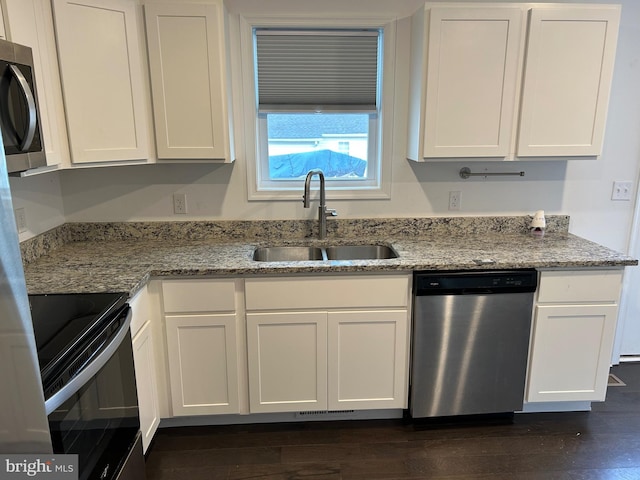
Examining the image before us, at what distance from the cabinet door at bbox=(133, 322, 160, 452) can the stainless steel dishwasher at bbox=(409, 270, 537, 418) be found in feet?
4.12

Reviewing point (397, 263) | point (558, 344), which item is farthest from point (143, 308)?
point (558, 344)

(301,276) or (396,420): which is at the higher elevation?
(301,276)

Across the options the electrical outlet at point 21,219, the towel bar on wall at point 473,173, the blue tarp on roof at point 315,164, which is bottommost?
the electrical outlet at point 21,219

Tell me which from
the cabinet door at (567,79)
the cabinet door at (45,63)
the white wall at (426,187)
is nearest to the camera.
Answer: the cabinet door at (45,63)

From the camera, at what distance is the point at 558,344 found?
2340 millimetres

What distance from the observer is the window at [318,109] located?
257 centimetres

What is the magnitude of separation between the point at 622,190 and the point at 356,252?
1636 mm

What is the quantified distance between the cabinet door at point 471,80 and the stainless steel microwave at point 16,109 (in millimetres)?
1718

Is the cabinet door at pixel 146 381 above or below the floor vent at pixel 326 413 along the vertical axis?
above

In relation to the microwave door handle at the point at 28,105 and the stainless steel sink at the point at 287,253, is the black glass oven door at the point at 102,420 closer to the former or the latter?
the microwave door handle at the point at 28,105

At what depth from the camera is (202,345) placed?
2246 millimetres

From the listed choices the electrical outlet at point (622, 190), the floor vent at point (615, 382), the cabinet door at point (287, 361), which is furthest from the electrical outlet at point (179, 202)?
the floor vent at point (615, 382)

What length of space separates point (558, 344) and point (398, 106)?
1513 mm

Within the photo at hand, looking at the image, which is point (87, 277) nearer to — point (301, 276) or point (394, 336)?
point (301, 276)
